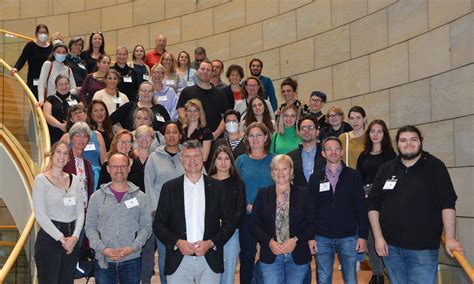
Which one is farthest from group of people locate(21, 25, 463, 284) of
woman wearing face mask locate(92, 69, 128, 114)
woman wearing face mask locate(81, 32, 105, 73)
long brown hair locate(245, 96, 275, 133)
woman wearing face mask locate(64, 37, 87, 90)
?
woman wearing face mask locate(81, 32, 105, 73)

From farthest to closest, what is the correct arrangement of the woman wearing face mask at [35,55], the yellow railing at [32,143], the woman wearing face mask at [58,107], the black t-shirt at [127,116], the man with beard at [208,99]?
the woman wearing face mask at [35,55] < the woman wearing face mask at [58,107] < the man with beard at [208,99] < the black t-shirt at [127,116] < the yellow railing at [32,143]

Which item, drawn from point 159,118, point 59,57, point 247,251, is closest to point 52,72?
point 59,57

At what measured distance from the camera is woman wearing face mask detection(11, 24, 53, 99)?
9.90 m

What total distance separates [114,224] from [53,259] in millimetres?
583

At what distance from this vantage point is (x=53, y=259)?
540 cm

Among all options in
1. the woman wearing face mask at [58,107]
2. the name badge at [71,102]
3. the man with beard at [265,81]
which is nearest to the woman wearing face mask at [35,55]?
the woman wearing face mask at [58,107]

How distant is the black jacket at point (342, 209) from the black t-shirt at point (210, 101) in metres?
2.77

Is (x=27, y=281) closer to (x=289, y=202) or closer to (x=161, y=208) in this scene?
(x=161, y=208)

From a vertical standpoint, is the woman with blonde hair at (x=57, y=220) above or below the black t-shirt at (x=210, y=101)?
below

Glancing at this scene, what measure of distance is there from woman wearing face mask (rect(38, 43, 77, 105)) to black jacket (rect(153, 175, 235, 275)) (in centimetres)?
437

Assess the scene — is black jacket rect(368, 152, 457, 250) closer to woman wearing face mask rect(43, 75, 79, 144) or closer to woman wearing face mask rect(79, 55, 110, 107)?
woman wearing face mask rect(43, 75, 79, 144)

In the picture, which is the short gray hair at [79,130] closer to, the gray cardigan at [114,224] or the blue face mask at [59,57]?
the gray cardigan at [114,224]

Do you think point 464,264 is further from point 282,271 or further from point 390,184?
point 282,271

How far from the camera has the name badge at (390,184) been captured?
5.29 m
